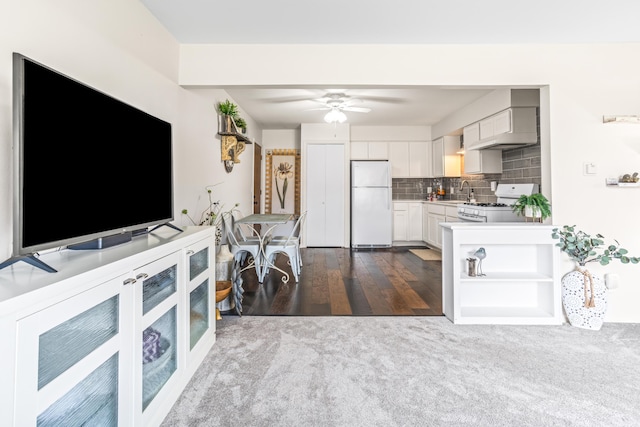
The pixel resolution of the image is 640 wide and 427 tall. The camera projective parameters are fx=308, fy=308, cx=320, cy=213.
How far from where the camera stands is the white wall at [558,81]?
104 inches

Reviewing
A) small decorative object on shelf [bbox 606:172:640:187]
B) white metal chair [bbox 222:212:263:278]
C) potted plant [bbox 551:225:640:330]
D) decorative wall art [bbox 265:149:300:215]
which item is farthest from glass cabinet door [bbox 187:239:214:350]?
decorative wall art [bbox 265:149:300:215]

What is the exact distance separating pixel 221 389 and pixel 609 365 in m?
2.39

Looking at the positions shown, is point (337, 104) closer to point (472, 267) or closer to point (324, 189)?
point (324, 189)

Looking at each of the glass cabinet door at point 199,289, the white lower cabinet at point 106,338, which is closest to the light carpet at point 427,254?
the glass cabinet door at point 199,289

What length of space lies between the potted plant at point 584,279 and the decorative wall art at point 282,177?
4.70 m

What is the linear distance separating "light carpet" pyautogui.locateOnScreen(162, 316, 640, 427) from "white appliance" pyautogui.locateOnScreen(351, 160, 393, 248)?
344cm

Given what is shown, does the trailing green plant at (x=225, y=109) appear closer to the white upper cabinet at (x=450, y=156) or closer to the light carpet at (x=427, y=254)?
the light carpet at (x=427, y=254)

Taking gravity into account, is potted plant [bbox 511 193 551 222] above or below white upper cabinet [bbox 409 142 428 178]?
below

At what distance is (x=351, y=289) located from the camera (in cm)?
344

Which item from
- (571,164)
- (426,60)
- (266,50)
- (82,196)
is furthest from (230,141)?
(571,164)

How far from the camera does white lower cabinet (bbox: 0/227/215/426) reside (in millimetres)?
811

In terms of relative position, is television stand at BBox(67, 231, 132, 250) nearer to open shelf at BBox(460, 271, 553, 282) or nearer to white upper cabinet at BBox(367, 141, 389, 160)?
open shelf at BBox(460, 271, 553, 282)

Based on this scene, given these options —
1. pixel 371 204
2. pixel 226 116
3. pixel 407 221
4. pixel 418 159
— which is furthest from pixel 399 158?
pixel 226 116

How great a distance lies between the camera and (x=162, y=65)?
2.42 m
